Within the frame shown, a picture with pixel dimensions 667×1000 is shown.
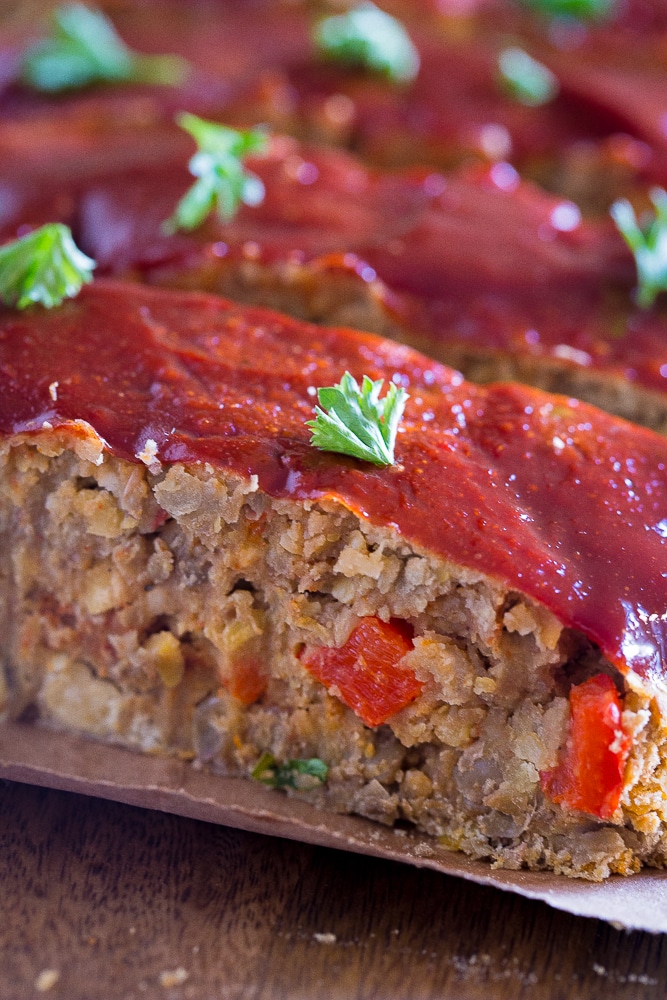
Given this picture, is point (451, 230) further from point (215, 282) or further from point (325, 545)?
point (325, 545)

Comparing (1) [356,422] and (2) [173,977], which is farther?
(1) [356,422]

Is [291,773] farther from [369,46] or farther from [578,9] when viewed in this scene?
[578,9]

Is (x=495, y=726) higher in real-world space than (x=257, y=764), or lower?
higher

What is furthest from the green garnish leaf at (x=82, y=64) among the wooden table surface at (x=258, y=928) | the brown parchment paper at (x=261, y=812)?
the wooden table surface at (x=258, y=928)

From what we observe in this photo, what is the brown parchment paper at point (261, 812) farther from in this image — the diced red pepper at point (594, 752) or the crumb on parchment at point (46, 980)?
the crumb on parchment at point (46, 980)

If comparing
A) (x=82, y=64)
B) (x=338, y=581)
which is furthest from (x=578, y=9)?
(x=338, y=581)

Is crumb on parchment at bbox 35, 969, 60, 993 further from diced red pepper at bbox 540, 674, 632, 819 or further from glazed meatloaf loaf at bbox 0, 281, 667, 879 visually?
diced red pepper at bbox 540, 674, 632, 819

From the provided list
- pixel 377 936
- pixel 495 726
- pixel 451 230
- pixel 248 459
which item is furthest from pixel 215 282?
pixel 377 936
